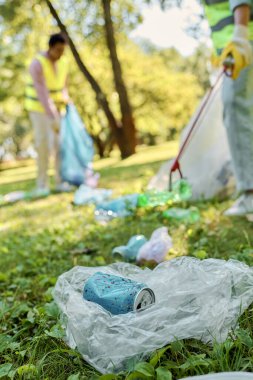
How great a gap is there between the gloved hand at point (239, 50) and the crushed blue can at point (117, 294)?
4.87ft

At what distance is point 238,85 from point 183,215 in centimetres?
89

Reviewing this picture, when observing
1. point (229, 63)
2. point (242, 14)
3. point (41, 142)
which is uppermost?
point (242, 14)

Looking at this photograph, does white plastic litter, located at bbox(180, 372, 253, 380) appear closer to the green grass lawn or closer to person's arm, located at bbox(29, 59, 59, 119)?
the green grass lawn

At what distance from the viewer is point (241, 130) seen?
2758 millimetres

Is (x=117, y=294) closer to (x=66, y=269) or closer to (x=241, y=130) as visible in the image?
(x=66, y=269)

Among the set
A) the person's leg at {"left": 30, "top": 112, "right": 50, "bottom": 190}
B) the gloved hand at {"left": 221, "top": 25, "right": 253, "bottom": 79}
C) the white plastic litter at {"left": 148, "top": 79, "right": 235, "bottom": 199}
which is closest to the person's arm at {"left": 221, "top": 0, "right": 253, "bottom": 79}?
the gloved hand at {"left": 221, "top": 25, "right": 253, "bottom": 79}

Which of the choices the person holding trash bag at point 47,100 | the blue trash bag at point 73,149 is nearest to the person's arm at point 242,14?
the person holding trash bag at point 47,100

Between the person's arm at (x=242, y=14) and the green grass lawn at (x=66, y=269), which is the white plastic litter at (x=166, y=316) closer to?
the green grass lawn at (x=66, y=269)

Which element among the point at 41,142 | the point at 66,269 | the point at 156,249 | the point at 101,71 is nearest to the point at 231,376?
the point at 156,249

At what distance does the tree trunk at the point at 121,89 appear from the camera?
9.84 m

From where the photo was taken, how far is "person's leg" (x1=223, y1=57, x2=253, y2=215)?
268 cm

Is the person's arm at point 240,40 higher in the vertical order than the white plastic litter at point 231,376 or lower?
higher

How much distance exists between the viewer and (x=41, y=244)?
3027mm

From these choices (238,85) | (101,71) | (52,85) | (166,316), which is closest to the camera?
(166,316)
